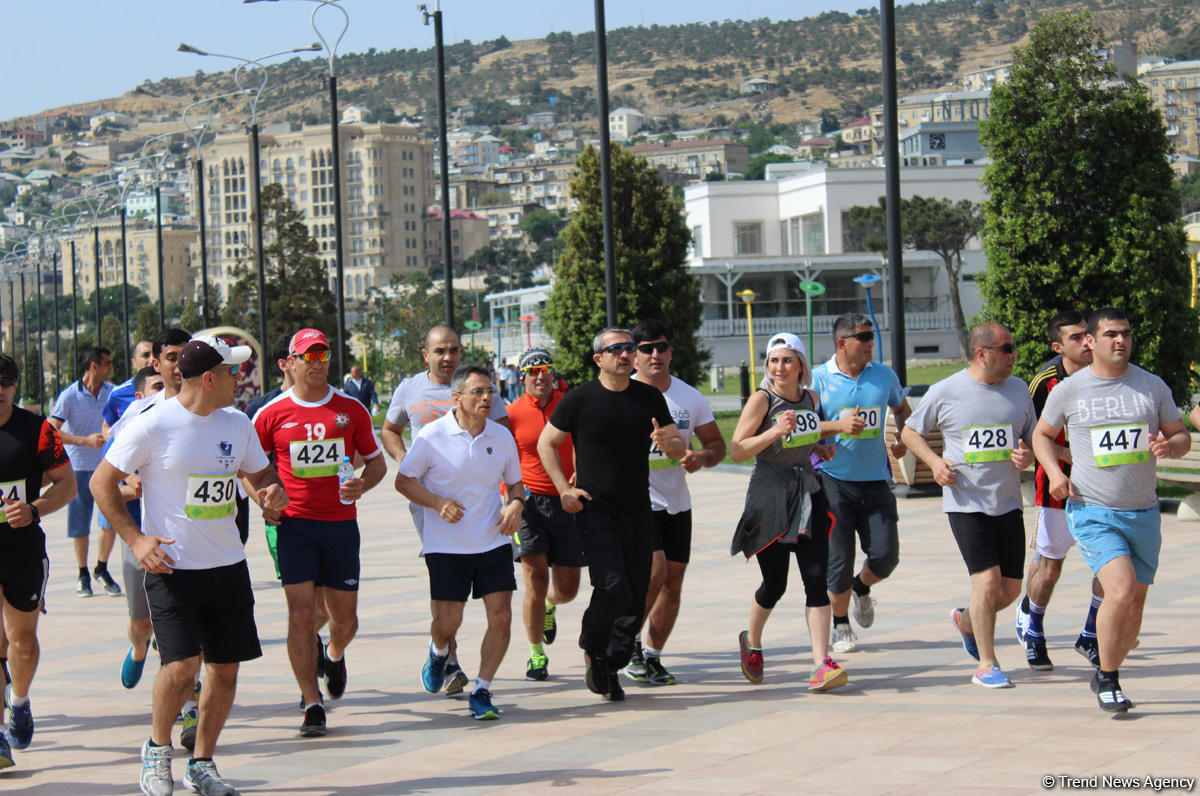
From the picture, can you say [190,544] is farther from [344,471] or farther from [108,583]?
[108,583]

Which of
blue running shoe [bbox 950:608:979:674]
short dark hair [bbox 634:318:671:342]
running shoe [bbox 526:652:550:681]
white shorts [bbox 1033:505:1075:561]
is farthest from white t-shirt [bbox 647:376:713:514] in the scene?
white shorts [bbox 1033:505:1075:561]

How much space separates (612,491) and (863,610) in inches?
93.7

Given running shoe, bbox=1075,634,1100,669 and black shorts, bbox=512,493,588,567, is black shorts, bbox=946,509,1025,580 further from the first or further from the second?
black shorts, bbox=512,493,588,567

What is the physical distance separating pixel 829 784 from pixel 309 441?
3.25 m

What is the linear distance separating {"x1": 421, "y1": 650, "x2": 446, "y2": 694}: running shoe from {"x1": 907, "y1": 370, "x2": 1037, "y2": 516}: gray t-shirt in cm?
290

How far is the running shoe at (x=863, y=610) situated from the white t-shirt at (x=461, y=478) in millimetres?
2691

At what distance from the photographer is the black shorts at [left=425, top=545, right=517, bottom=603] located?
8008mm

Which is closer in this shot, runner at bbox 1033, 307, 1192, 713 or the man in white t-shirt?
the man in white t-shirt

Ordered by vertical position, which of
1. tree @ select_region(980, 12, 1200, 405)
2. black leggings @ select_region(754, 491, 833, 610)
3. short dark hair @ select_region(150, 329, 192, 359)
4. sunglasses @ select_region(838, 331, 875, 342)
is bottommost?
black leggings @ select_region(754, 491, 833, 610)

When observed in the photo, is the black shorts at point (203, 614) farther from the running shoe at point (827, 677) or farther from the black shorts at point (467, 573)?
the running shoe at point (827, 677)

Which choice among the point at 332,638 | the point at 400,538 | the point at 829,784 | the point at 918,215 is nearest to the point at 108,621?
the point at 332,638

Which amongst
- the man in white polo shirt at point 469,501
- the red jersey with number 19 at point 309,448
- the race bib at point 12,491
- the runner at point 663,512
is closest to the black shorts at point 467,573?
the man in white polo shirt at point 469,501

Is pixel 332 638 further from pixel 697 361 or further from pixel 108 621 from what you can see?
pixel 697 361

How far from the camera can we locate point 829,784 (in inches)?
242
